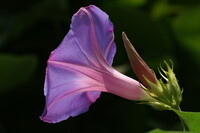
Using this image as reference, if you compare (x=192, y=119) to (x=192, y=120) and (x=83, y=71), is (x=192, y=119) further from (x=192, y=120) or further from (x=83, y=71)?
(x=83, y=71)

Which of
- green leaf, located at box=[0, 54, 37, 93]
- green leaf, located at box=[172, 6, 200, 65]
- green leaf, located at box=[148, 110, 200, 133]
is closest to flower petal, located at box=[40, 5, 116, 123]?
green leaf, located at box=[148, 110, 200, 133]

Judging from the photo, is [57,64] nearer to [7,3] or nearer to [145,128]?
[145,128]

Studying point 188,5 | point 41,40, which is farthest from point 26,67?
point 188,5

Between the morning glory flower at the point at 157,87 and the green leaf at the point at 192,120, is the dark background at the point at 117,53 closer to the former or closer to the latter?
the morning glory flower at the point at 157,87

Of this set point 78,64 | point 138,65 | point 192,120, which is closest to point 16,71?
point 78,64

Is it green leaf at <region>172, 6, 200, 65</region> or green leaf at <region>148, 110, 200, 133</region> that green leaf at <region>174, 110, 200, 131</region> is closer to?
green leaf at <region>148, 110, 200, 133</region>

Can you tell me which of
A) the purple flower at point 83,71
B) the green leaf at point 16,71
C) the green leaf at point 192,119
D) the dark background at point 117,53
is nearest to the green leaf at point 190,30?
the dark background at point 117,53
